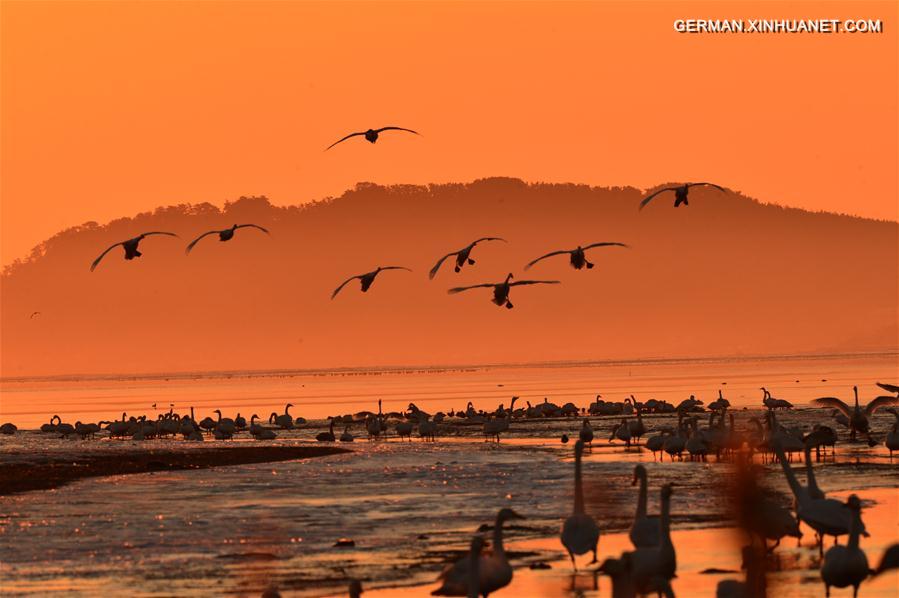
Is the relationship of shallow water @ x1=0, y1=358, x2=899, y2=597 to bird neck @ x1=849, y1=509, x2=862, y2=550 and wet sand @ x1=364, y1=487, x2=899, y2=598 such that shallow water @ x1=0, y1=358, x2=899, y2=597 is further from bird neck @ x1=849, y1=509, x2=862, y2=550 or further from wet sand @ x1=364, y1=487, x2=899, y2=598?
bird neck @ x1=849, y1=509, x2=862, y2=550

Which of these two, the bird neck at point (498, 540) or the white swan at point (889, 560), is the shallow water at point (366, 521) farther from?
the bird neck at point (498, 540)

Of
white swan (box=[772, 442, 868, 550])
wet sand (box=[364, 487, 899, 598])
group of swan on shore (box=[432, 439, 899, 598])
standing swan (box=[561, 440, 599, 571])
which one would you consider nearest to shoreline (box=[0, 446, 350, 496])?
wet sand (box=[364, 487, 899, 598])

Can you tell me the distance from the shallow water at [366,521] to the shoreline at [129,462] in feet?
4.90

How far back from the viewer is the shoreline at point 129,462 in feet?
152

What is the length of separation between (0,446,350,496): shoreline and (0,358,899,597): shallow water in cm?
149

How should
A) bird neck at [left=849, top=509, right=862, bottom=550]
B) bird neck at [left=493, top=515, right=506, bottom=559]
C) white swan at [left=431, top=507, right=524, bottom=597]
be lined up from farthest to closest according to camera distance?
bird neck at [left=493, top=515, right=506, bottom=559] → white swan at [left=431, top=507, right=524, bottom=597] → bird neck at [left=849, top=509, right=862, bottom=550]

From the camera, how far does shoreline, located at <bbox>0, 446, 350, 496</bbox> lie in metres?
46.2

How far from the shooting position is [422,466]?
47562 millimetres

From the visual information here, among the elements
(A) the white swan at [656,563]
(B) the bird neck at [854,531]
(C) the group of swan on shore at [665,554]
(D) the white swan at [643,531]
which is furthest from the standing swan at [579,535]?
(B) the bird neck at [854,531]

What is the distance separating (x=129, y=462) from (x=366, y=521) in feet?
74.2

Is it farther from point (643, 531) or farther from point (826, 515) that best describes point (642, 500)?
point (826, 515)

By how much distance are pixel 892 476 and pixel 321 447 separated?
26.9m

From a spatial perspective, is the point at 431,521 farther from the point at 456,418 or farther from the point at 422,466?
the point at 456,418

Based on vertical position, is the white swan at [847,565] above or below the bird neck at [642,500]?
below
